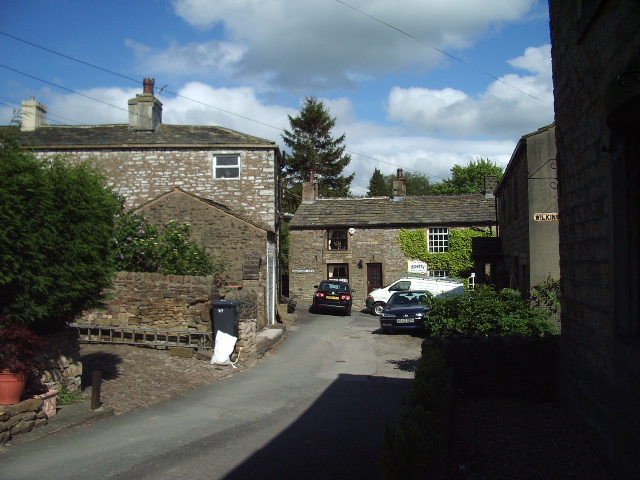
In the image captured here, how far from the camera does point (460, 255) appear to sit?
34.5 meters

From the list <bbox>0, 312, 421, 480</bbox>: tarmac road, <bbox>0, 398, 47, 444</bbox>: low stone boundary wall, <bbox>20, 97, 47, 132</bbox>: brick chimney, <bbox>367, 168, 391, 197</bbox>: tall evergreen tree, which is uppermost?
<bbox>367, 168, 391, 197</bbox>: tall evergreen tree

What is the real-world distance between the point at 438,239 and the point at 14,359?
1151 inches

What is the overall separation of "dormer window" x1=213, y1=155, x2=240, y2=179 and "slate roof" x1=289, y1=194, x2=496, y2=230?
10.9 m

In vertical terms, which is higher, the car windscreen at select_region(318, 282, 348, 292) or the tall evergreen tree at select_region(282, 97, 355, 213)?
the tall evergreen tree at select_region(282, 97, 355, 213)

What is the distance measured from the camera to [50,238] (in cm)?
881

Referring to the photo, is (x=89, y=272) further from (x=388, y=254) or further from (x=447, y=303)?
(x=388, y=254)

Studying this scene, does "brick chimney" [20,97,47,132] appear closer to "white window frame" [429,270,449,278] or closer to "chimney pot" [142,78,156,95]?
"chimney pot" [142,78,156,95]

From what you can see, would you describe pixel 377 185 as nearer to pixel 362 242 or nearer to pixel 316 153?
pixel 316 153

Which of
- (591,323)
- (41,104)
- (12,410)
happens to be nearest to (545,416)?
(591,323)

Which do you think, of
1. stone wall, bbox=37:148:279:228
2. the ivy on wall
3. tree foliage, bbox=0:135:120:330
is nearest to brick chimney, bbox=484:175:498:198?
the ivy on wall

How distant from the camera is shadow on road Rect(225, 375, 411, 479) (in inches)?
273

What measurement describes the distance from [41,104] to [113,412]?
2129 cm

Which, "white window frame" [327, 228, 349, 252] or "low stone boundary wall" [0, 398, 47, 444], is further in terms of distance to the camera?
"white window frame" [327, 228, 349, 252]

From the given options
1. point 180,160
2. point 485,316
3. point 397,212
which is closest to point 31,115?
point 180,160
